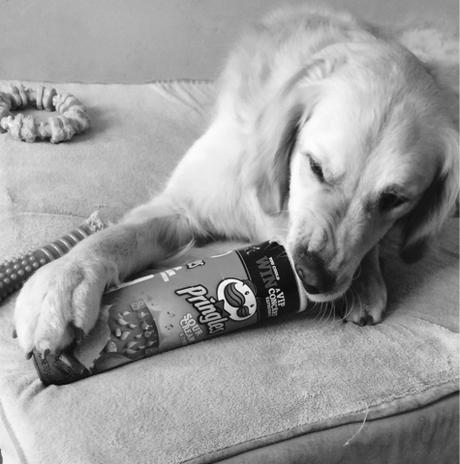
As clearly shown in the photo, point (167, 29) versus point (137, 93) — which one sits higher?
point (167, 29)

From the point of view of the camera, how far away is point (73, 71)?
2443 millimetres

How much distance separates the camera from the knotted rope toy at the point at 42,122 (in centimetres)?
166

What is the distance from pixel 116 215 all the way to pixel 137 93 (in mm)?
780

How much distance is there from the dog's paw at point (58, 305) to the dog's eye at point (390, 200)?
0.52 meters

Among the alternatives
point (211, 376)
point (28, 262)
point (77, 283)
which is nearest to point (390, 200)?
point (211, 376)

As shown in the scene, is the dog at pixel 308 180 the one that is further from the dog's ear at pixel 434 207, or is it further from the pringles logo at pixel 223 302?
the pringles logo at pixel 223 302

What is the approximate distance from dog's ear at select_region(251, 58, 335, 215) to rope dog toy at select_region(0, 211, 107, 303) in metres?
0.39

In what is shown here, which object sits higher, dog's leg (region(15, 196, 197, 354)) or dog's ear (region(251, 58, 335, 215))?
dog's ear (region(251, 58, 335, 215))

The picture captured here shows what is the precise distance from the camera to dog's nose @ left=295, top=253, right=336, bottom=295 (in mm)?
1066

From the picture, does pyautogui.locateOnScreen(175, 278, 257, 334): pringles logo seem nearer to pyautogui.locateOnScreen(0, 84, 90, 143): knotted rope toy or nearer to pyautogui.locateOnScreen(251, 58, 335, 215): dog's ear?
pyautogui.locateOnScreen(251, 58, 335, 215): dog's ear

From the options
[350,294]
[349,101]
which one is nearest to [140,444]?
[350,294]

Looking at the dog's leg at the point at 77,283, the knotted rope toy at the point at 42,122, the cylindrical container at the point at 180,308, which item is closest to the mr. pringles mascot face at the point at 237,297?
the cylindrical container at the point at 180,308

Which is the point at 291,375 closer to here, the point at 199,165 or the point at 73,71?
the point at 199,165

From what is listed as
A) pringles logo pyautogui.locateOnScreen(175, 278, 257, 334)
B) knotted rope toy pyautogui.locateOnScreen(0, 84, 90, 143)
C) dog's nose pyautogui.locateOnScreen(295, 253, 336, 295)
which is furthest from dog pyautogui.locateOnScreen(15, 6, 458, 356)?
knotted rope toy pyautogui.locateOnScreen(0, 84, 90, 143)
